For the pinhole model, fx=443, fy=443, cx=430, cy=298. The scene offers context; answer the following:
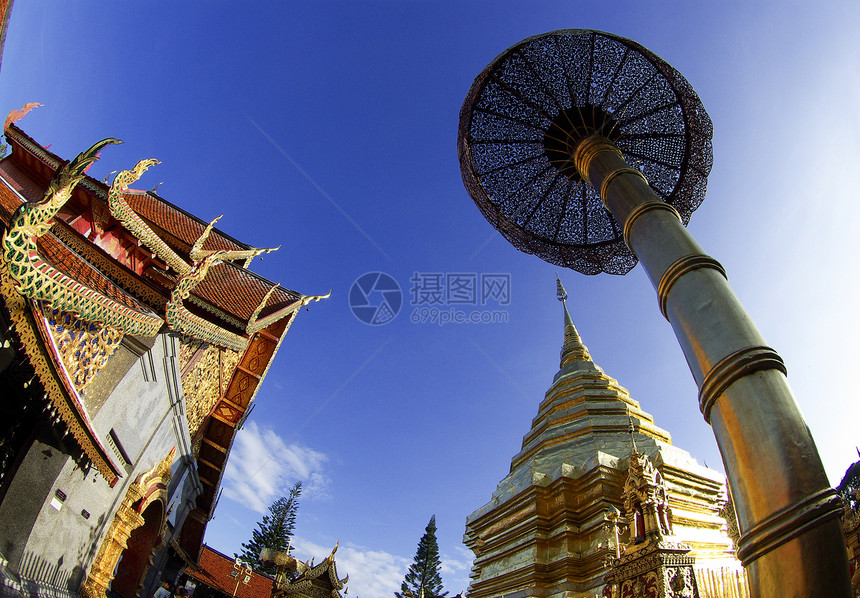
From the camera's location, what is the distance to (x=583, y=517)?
6059mm

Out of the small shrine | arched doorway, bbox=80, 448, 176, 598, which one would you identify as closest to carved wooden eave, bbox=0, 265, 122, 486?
arched doorway, bbox=80, 448, 176, 598

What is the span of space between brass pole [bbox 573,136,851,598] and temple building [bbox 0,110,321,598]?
14.0 feet

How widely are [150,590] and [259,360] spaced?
169 inches

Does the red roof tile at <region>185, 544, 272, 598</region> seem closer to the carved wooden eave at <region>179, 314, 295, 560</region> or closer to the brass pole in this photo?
the carved wooden eave at <region>179, 314, 295, 560</region>

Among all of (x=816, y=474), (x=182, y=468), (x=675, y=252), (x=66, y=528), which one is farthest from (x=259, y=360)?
Result: (x=816, y=474)

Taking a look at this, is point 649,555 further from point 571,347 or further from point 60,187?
point 571,347

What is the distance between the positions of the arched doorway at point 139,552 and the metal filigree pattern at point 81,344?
385 centimetres

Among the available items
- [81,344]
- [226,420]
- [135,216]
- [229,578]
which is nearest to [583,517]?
[81,344]

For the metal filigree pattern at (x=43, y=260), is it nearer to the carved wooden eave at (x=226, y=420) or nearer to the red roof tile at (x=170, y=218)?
the red roof tile at (x=170, y=218)

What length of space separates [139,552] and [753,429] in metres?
8.68

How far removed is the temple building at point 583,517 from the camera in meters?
5.36

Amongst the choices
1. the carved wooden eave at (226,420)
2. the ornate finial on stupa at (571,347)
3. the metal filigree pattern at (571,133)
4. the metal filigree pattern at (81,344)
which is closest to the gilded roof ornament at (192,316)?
the metal filigree pattern at (81,344)

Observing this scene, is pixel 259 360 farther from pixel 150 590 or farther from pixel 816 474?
pixel 816 474

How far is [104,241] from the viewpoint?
23.2 feet
